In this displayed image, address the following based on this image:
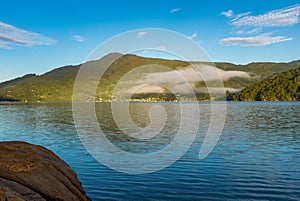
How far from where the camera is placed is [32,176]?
1387cm

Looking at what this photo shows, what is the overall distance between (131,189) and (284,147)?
30.9 meters

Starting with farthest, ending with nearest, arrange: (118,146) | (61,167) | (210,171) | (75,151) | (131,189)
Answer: (118,146) < (75,151) < (210,171) < (131,189) < (61,167)

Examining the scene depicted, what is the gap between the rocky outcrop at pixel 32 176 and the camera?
12.5 metres

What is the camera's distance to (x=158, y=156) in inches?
1624

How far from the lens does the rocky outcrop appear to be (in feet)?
41.0

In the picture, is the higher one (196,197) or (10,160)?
(10,160)

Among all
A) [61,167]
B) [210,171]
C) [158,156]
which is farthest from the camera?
[158,156]

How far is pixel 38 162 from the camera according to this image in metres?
14.9

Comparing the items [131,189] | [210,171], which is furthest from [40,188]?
[210,171]

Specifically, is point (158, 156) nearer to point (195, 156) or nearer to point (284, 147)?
point (195, 156)

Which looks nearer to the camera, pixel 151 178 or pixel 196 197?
pixel 196 197

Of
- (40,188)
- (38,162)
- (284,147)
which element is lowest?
(284,147)

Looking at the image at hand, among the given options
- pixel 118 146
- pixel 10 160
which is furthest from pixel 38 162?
pixel 118 146

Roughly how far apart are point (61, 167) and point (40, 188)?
318 centimetres
